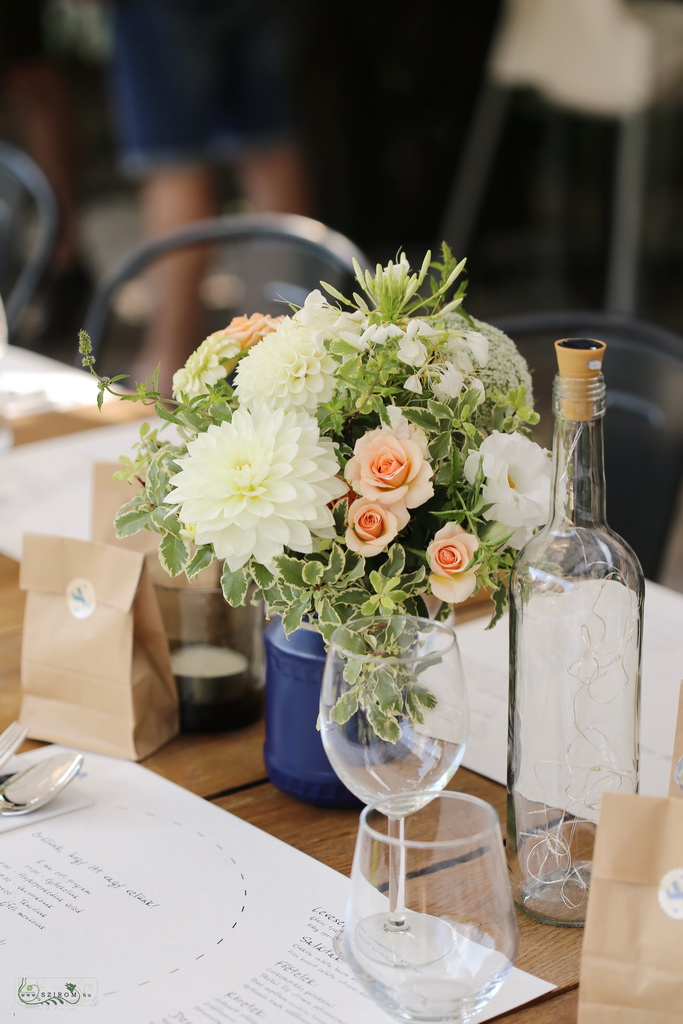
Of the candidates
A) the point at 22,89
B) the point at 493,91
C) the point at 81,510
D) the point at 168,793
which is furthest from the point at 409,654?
the point at 22,89

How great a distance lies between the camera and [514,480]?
28.1 inches

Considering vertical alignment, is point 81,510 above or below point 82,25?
below

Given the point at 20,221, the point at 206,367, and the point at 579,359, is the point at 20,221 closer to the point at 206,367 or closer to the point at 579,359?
the point at 206,367

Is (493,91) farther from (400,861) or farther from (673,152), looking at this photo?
(400,861)

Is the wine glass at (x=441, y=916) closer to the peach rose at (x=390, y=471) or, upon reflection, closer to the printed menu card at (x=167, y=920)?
the printed menu card at (x=167, y=920)

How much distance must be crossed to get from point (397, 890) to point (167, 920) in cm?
19

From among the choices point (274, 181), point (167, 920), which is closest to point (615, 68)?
point (274, 181)

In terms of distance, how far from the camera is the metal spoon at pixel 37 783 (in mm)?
816

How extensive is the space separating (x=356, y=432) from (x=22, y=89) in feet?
13.2

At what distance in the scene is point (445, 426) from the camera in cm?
71

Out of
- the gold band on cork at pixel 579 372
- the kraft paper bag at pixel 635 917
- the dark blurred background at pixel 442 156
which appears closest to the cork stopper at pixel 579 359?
the gold band on cork at pixel 579 372

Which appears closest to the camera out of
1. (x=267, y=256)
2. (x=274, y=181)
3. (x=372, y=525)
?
(x=372, y=525)

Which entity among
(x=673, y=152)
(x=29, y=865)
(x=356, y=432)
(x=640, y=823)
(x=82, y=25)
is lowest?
(x=29, y=865)

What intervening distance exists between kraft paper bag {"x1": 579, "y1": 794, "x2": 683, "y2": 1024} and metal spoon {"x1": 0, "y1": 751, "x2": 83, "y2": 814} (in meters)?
0.38
